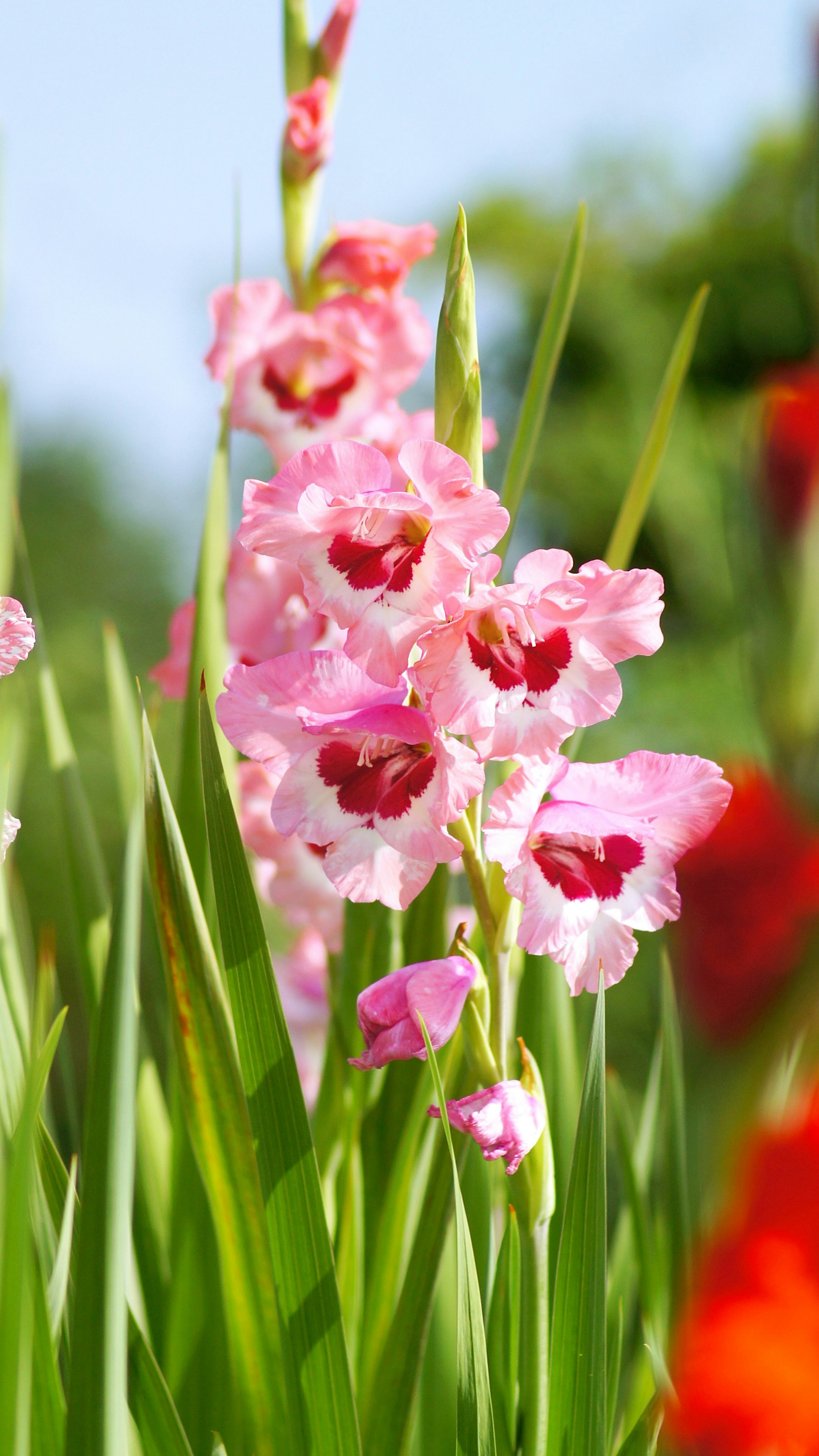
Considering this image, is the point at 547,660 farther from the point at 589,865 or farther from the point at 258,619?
the point at 258,619

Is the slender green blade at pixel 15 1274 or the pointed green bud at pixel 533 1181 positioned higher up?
the slender green blade at pixel 15 1274

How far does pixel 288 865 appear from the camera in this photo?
84cm

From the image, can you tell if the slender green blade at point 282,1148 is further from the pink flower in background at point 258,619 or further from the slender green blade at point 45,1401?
the pink flower in background at point 258,619

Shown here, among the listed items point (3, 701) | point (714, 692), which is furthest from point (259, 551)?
point (714, 692)

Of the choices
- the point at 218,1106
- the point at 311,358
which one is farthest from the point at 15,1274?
the point at 311,358

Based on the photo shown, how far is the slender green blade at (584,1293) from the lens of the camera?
50 cm

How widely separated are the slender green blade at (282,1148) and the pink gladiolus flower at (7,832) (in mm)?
84

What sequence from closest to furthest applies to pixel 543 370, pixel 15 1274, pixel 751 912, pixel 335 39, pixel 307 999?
pixel 751 912 → pixel 15 1274 → pixel 543 370 → pixel 335 39 → pixel 307 999

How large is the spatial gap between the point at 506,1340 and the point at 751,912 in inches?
→ 20.0

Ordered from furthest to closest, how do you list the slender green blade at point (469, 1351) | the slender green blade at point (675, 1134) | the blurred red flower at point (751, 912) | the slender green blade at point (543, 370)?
1. the slender green blade at point (543, 370)
2. the slender green blade at point (675, 1134)
3. the slender green blade at point (469, 1351)
4. the blurred red flower at point (751, 912)

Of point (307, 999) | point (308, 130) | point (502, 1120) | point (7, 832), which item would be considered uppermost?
point (308, 130)

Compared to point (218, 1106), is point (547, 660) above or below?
above

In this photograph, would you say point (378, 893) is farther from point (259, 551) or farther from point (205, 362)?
point (205, 362)

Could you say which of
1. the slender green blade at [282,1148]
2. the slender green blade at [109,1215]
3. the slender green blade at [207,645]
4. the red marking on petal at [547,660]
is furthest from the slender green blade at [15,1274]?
the slender green blade at [207,645]
